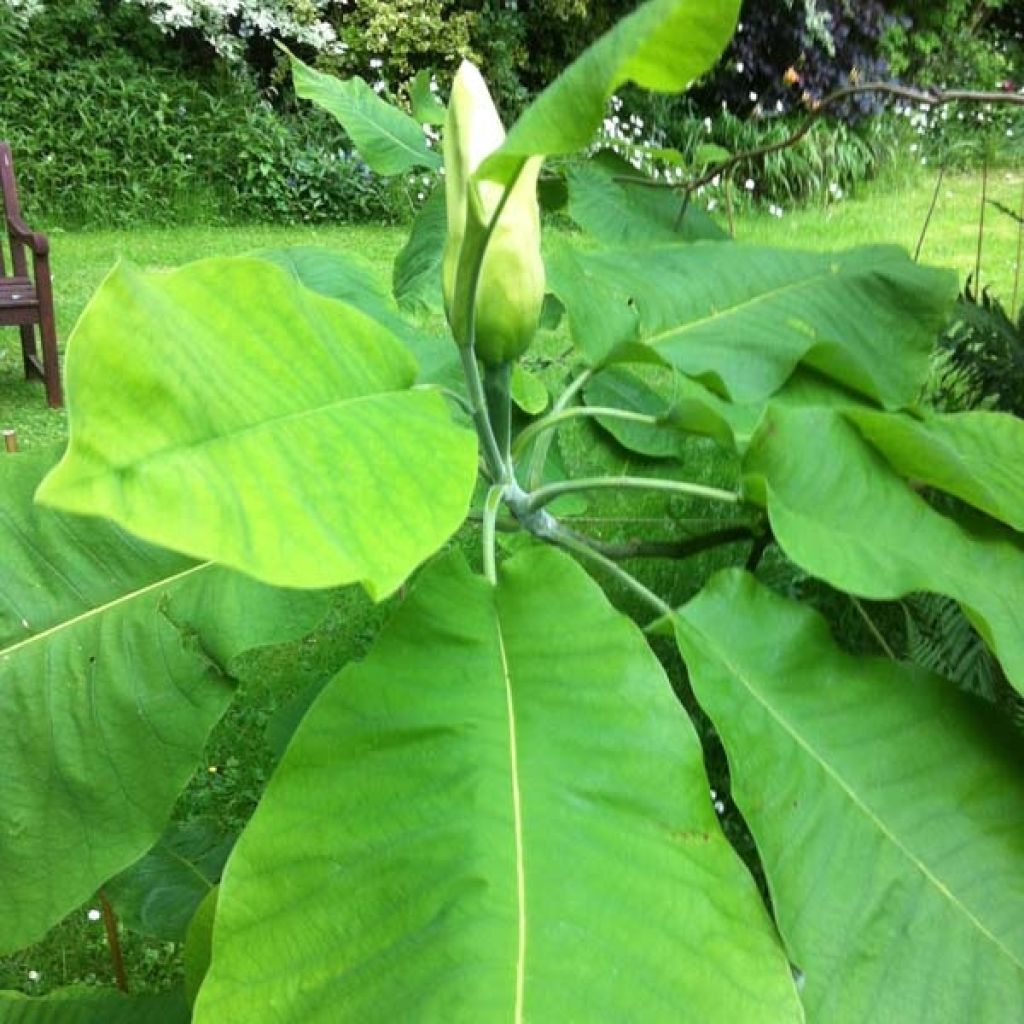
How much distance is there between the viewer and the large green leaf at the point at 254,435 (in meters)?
0.48

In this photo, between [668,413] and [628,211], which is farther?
[628,211]

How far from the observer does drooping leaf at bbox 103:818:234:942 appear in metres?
1.03

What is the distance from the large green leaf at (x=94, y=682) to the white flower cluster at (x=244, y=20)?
7.95 metres

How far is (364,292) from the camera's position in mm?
1168

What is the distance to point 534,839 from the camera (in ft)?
2.02

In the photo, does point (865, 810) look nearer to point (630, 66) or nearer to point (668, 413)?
point (668, 413)

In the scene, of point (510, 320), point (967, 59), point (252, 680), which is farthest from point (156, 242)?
point (510, 320)

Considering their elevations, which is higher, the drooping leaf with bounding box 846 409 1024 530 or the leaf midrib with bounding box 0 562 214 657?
the drooping leaf with bounding box 846 409 1024 530

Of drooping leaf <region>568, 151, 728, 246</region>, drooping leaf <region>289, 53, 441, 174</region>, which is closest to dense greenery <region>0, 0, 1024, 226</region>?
drooping leaf <region>289, 53, 441, 174</region>

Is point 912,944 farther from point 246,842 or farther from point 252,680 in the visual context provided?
point 252,680

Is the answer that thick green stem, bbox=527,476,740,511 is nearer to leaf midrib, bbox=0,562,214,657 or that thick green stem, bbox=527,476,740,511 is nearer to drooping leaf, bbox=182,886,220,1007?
leaf midrib, bbox=0,562,214,657

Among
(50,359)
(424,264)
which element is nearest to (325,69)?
(50,359)

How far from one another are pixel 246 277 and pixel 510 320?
22cm

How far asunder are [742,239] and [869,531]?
165 inches
